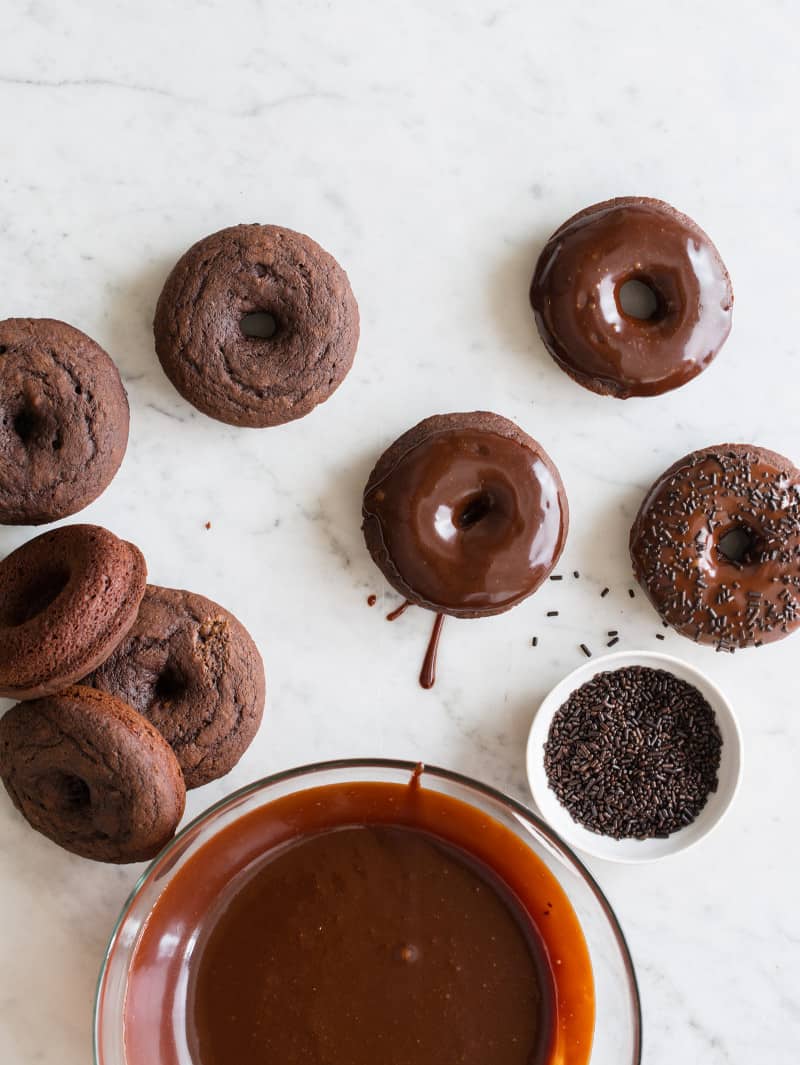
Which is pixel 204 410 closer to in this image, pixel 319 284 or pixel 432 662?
pixel 319 284

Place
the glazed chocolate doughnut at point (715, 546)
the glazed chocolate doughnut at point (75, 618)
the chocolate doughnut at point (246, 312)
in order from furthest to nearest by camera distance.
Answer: the glazed chocolate doughnut at point (715, 546)
the chocolate doughnut at point (246, 312)
the glazed chocolate doughnut at point (75, 618)

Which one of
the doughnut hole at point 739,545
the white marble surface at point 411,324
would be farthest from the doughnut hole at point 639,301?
the doughnut hole at point 739,545

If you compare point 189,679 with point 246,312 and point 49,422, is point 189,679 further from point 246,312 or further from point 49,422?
point 246,312

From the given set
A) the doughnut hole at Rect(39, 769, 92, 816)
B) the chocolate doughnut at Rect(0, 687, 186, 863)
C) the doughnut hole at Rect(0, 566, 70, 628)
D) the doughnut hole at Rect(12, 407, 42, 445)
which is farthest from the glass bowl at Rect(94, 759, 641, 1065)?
the doughnut hole at Rect(12, 407, 42, 445)

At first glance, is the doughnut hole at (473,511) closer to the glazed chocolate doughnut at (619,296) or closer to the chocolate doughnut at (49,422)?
the glazed chocolate doughnut at (619,296)

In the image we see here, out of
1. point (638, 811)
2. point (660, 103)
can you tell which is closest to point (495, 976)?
point (638, 811)

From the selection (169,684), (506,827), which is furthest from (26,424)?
(506,827)
